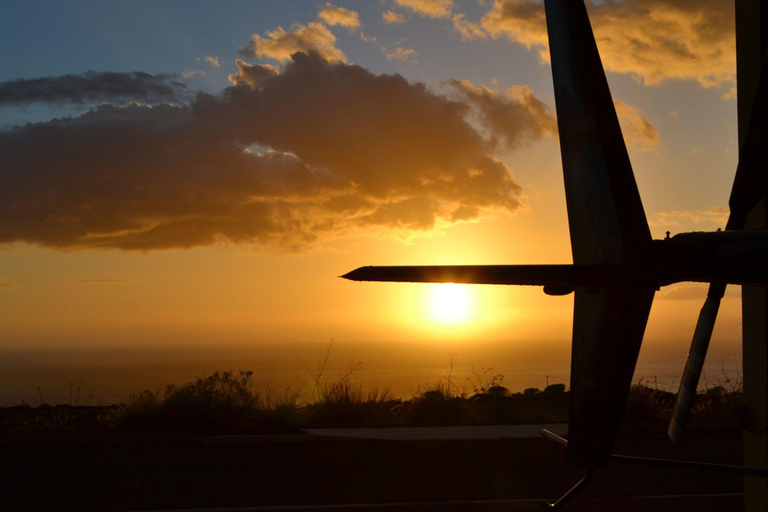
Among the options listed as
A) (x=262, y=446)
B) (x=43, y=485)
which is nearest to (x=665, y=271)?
(x=43, y=485)

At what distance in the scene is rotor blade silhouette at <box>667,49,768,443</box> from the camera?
352 cm

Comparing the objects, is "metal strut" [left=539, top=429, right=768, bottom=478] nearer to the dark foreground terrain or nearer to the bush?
the dark foreground terrain

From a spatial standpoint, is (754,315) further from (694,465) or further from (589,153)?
(589,153)

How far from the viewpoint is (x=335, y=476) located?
888cm

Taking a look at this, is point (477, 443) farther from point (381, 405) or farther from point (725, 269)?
point (725, 269)

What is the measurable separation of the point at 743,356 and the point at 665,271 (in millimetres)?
2878

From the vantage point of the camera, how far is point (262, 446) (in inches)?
429

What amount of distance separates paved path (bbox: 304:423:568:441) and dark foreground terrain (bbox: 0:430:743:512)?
393mm

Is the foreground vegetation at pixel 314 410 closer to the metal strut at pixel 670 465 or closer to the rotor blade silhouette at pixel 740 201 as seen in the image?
the metal strut at pixel 670 465

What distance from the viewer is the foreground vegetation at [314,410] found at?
14336 mm

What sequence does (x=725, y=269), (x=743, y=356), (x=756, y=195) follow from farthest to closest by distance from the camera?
(x=743, y=356) → (x=756, y=195) → (x=725, y=269)

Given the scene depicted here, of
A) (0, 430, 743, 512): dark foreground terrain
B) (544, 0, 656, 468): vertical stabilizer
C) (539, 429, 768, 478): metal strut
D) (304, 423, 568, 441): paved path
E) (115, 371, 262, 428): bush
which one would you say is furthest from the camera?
(115, 371, 262, 428): bush

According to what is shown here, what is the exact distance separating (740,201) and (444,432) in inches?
360

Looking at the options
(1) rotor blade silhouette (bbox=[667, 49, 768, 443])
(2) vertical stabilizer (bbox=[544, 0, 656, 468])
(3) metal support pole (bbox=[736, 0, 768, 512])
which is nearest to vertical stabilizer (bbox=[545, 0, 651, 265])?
(2) vertical stabilizer (bbox=[544, 0, 656, 468])
